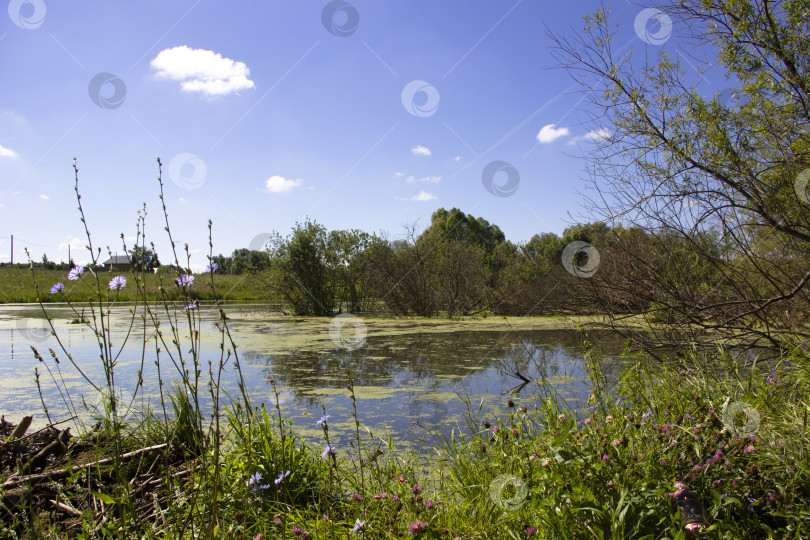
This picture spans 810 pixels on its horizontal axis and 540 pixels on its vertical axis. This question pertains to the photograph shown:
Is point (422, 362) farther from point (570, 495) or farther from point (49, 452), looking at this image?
point (570, 495)

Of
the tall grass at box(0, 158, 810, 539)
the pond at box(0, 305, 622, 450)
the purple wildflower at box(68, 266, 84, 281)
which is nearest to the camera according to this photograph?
the tall grass at box(0, 158, 810, 539)

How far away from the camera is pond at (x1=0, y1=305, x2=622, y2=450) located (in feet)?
11.8

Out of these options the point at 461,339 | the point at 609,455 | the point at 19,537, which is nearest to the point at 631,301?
the point at 609,455

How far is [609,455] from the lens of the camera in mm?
1388

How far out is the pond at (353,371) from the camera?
3.60 m

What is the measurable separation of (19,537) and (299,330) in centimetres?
810

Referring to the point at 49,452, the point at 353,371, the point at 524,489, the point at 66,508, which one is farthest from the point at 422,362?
the point at 524,489

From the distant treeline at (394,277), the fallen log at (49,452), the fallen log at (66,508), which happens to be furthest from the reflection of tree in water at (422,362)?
the distant treeline at (394,277)

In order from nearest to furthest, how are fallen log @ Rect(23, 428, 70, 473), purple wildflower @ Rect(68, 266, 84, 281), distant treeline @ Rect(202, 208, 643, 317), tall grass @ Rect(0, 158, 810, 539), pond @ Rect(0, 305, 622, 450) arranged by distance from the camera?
tall grass @ Rect(0, 158, 810, 539) < purple wildflower @ Rect(68, 266, 84, 281) < fallen log @ Rect(23, 428, 70, 473) < pond @ Rect(0, 305, 622, 450) < distant treeline @ Rect(202, 208, 643, 317)

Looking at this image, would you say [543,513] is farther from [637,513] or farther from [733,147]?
[733,147]

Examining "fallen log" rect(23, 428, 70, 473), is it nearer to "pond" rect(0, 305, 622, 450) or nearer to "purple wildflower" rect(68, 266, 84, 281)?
"pond" rect(0, 305, 622, 450)

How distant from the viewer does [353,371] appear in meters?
5.38

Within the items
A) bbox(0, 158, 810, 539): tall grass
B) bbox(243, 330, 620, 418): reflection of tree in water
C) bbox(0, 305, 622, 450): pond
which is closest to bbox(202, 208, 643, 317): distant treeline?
bbox(0, 305, 622, 450): pond

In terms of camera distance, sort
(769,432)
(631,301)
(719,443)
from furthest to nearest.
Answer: (631,301)
(769,432)
(719,443)
